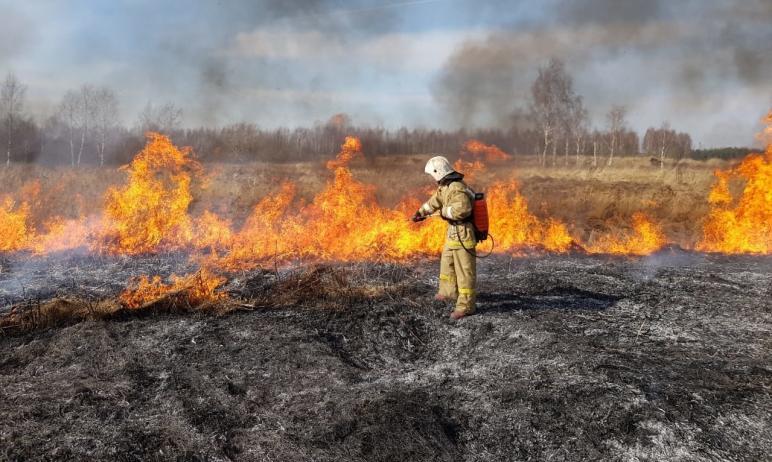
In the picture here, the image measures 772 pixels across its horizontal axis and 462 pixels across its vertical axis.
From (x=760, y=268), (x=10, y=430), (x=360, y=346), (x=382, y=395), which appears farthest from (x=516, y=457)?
(x=760, y=268)

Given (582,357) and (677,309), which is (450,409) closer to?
(582,357)

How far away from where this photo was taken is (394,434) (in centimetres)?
418

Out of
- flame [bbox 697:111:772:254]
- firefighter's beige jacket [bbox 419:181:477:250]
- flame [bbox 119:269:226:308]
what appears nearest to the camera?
firefighter's beige jacket [bbox 419:181:477:250]

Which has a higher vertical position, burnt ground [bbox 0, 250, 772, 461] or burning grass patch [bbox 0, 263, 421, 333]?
burning grass patch [bbox 0, 263, 421, 333]

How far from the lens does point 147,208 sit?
41.1ft

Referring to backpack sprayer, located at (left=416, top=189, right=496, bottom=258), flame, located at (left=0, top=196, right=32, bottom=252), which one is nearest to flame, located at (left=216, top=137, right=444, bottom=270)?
backpack sprayer, located at (left=416, top=189, right=496, bottom=258)

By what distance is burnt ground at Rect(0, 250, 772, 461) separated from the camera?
4.04m

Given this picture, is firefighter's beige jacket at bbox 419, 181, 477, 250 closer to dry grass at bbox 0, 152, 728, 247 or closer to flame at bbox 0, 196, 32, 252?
flame at bbox 0, 196, 32, 252

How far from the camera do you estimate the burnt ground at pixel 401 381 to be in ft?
13.3

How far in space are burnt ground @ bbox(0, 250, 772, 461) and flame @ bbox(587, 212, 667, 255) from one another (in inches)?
211

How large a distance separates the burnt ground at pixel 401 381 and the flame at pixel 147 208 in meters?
3.84

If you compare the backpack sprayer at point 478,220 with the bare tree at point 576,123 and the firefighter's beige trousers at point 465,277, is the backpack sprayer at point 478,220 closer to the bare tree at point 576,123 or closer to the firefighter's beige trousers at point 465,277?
the firefighter's beige trousers at point 465,277

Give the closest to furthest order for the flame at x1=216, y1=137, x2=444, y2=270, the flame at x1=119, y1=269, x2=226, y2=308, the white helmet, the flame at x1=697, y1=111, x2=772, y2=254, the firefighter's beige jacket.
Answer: the firefighter's beige jacket < the white helmet < the flame at x1=119, y1=269, x2=226, y2=308 < the flame at x1=216, y1=137, x2=444, y2=270 < the flame at x1=697, y1=111, x2=772, y2=254

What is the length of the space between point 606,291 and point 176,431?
24.2 feet
